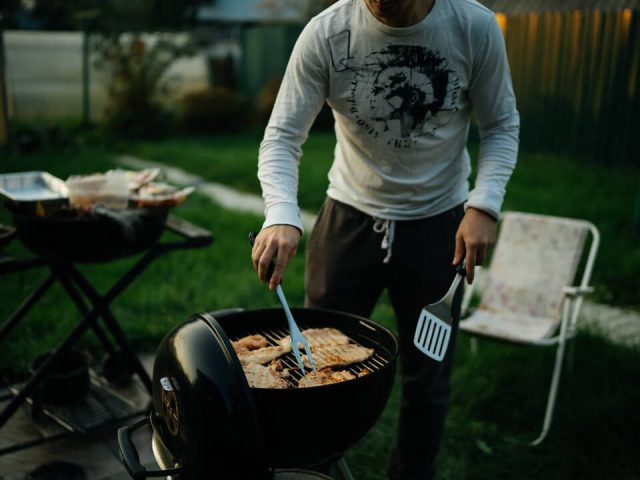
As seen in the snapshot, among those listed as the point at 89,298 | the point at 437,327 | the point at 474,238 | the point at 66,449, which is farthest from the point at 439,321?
the point at 66,449

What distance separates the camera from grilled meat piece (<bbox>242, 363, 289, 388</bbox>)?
70.7 inches

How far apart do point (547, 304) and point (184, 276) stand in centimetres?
294

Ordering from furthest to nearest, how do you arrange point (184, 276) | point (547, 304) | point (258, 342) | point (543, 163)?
point (543, 163) < point (184, 276) < point (547, 304) < point (258, 342)

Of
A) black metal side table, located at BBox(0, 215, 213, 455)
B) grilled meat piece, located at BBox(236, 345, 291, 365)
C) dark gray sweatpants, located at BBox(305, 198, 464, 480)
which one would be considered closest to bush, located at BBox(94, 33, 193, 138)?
black metal side table, located at BBox(0, 215, 213, 455)

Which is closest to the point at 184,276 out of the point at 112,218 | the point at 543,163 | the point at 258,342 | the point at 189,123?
the point at 112,218

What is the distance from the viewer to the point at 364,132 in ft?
7.59

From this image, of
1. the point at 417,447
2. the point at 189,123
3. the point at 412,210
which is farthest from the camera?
the point at 189,123

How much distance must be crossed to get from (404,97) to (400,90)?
0.03 meters

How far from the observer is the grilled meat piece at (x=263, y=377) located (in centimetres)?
180

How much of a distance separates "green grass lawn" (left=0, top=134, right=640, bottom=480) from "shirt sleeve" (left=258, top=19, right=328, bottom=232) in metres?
1.66

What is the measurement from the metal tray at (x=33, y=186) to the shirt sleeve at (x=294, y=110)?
138cm

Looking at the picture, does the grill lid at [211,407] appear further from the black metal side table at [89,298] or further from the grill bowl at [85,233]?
the black metal side table at [89,298]

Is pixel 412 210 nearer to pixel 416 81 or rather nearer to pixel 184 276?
pixel 416 81

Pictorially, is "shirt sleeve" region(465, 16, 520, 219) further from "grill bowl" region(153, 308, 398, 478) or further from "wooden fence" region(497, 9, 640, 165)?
"wooden fence" region(497, 9, 640, 165)
